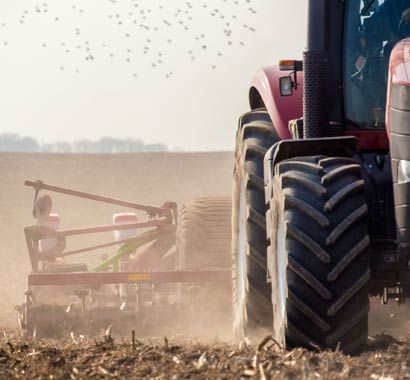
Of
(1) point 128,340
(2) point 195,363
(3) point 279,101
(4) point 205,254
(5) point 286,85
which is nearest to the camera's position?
(2) point 195,363

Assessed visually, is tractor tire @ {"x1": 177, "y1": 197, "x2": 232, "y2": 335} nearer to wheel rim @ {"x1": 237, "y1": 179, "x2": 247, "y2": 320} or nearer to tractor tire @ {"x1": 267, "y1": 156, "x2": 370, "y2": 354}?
wheel rim @ {"x1": 237, "y1": 179, "x2": 247, "y2": 320}

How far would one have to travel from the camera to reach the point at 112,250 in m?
20.4

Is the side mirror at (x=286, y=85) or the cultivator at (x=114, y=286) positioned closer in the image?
the side mirror at (x=286, y=85)

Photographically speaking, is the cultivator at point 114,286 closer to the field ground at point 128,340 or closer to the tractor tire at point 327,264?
the field ground at point 128,340

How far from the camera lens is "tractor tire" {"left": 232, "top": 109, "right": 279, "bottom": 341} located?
7.44m

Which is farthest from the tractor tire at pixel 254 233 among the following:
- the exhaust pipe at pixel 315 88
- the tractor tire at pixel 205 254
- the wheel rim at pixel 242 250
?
the tractor tire at pixel 205 254

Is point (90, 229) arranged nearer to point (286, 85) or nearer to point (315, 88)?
point (286, 85)

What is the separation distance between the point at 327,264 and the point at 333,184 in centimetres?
44

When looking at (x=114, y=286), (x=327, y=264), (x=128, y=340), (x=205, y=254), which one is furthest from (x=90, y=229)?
(x=327, y=264)

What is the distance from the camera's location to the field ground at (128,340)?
515 cm

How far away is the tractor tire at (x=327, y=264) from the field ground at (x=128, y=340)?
Answer: 0.21m

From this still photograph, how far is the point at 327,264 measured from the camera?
19.1ft

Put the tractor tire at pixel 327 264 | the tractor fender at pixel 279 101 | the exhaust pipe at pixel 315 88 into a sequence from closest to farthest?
the tractor tire at pixel 327 264 → the exhaust pipe at pixel 315 88 → the tractor fender at pixel 279 101

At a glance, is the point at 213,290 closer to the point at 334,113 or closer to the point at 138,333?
the point at 138,333
